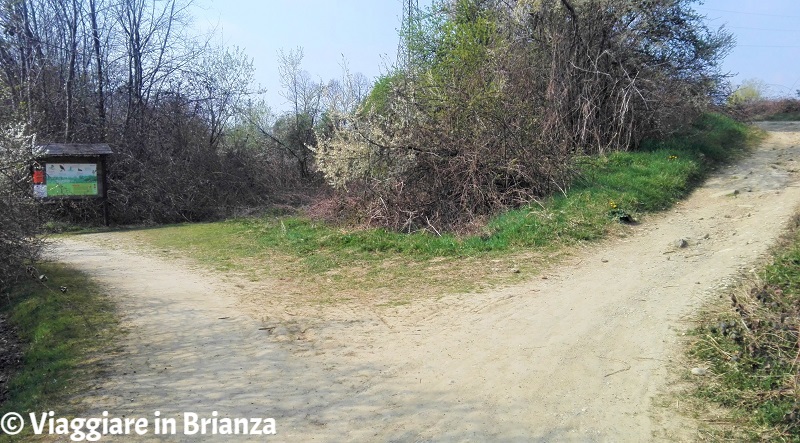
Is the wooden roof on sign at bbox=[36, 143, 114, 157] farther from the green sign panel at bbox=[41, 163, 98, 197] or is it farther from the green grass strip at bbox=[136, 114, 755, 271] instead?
the green grass strip at bbox=[136, 114, 755, 271]

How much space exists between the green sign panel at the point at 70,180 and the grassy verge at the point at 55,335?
24.3 ft

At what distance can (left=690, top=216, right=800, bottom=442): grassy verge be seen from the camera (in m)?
4.30

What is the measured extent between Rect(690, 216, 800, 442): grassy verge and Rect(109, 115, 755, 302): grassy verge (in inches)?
132

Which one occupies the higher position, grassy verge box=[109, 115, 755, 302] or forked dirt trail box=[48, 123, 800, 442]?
grassy verge box=[109, 115, 755, 302]

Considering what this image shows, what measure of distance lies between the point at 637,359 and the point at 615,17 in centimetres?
1278

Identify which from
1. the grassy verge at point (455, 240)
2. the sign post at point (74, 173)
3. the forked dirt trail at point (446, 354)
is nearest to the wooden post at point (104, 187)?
the sign post at point (74, 173)

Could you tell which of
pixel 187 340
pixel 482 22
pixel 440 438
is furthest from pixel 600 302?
pixel 482 22

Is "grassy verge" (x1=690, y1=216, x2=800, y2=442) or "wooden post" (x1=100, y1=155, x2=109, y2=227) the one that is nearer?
"grassy verge" (x1=690, y1=216, x2=800, y2=442)

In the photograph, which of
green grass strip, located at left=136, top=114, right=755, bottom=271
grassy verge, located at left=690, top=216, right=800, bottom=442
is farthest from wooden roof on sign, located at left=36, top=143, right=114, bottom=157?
grassy verge, located at left=690, top=216, right=800, bottom=442

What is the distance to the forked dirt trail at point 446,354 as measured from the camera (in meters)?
4.57

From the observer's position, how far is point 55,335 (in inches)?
→ 270

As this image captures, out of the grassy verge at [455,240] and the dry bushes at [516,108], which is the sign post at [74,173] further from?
the dry bushes at [516,108]

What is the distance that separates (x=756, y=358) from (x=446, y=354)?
9.00ft

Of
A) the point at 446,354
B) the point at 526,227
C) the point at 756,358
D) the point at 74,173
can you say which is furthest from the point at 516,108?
the point at 74,173
